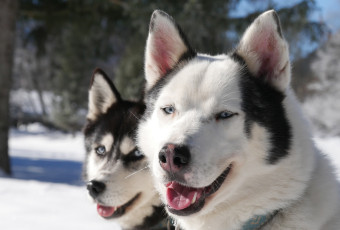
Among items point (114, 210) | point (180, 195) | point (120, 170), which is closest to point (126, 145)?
point (120, 170)

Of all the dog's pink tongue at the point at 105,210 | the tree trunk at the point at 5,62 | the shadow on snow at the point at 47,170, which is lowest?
the shadow on snow at the point at 47,170

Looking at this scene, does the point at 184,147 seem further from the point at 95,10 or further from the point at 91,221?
the point at 95,10

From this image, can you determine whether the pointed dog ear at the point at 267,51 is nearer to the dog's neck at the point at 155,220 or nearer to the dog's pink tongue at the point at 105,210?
the dog's neck at the point at 155,220

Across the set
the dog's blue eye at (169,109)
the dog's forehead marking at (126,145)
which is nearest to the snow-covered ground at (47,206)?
the dog's blue eye at (169,109)

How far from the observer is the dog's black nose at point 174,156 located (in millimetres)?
1629

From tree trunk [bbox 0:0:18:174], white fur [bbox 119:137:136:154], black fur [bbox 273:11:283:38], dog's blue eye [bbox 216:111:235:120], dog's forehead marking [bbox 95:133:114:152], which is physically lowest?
tree trunk [bbox 0:0:18:174]

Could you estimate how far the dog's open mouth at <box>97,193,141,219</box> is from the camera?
9.24 feet

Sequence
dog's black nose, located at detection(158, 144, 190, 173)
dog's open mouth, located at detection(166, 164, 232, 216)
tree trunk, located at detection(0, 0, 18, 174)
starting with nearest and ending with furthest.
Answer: dog's black nose, located at detection(158, 144, 190, 173)
dog's open mouth, located at detection(166, 164, 232, 216)
tree trunk, located at detection(0, 0, 18, 174)

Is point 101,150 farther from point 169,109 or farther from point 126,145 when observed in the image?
point 169,109

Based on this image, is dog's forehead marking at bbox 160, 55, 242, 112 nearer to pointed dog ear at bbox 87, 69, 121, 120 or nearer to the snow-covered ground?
the snow-covered ground

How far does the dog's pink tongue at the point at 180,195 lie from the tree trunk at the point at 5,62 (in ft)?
22.4

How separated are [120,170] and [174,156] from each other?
4.02 ft

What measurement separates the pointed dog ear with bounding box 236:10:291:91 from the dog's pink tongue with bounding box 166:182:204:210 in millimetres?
683

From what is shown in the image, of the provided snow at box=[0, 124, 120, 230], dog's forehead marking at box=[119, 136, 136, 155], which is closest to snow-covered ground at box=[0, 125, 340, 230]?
snow at box=[0, 124, 120, 230]
